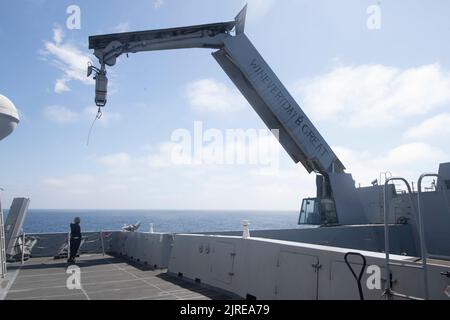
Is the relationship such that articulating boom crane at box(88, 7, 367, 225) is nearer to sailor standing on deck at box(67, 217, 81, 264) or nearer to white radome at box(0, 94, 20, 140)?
white radome at box(0, 94, 20, 140)

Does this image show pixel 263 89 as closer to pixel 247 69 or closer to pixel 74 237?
pixel 247 69

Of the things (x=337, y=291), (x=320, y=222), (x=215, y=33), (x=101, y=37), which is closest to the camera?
(x=337, y=291)

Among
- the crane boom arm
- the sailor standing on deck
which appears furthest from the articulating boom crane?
the sailor standing on deck

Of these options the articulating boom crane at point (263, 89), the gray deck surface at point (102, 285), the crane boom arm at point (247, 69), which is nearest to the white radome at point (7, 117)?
the gray deck surface at point (102, 285)

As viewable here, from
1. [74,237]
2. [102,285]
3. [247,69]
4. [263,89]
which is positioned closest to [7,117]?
[102,285]

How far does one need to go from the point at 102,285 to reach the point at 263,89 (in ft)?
35.6

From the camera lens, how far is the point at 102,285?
826 cm

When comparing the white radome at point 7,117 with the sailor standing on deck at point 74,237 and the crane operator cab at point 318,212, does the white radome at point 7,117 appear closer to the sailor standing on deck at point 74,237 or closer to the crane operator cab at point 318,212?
the sailor standing on deck at point 74,237

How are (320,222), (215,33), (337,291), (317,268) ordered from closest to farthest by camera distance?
1. (337,291)
2. (317,268)
3. (215,33)
4. (320,222)

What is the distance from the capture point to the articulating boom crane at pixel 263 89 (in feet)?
47.3
